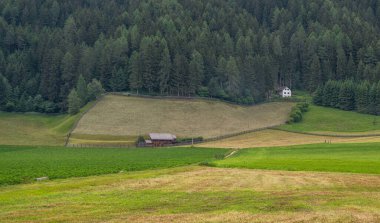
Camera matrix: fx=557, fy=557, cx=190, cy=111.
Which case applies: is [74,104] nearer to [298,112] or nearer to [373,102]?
[298,112]

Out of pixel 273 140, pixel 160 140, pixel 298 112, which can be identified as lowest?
pixel 160 140

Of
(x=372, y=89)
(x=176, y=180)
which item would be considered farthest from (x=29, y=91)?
(x=176, y=180)

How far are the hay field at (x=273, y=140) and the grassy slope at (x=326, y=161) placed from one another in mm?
13820

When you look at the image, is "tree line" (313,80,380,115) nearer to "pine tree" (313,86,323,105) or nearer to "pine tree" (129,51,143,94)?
"pine tree" (313,86,323,105)

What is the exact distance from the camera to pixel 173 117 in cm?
12200

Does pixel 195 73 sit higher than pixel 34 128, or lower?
higher

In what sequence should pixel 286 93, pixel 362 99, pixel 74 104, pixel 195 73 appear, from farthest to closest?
pixel 286 93, pixel 195 73, pixel 362 99, pixel 74 104

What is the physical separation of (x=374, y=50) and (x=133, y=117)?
78.7 m

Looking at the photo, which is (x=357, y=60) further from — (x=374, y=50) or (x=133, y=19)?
(x=133, y=19)

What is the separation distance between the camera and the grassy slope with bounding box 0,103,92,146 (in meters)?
107

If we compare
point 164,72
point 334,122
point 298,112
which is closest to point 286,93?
point 298,112

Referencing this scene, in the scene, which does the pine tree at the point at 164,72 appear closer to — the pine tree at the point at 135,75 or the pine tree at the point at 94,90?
the pine tree at the point at 135,75

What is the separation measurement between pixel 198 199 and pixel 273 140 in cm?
7214

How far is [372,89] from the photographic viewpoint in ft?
450
